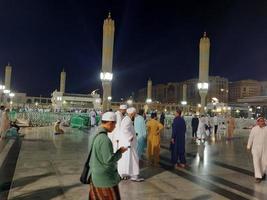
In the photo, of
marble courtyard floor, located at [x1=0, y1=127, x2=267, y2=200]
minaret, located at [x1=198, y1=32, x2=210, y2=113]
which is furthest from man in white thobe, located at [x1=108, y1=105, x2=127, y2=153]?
minaret, located at [x1=198, y1=32, x2=210, y2=113]

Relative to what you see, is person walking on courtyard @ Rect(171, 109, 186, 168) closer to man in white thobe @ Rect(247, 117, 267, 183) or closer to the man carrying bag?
man in white thobe @ Rect(247, 117, 267, 183)

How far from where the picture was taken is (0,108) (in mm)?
13133

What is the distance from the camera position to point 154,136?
8945 millimetres

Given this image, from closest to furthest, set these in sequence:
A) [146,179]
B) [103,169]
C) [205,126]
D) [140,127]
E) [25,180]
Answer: [103,169], [25,180], [146,179], [140,127], [205,126]

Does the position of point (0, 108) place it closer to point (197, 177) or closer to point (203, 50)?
point (197, 177)

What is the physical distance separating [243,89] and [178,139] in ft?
360

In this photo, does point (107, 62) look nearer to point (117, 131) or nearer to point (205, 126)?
point (205, 126)

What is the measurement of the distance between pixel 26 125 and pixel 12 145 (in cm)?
1194

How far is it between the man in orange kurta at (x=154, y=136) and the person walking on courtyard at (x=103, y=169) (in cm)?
541

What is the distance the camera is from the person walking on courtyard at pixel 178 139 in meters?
8.88

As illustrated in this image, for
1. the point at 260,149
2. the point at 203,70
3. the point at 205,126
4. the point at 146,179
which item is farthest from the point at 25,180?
the point at 203,70

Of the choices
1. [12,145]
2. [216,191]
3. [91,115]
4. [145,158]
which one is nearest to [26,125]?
[91,115]

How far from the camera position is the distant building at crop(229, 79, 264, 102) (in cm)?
10477

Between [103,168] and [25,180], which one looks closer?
[103,168]
